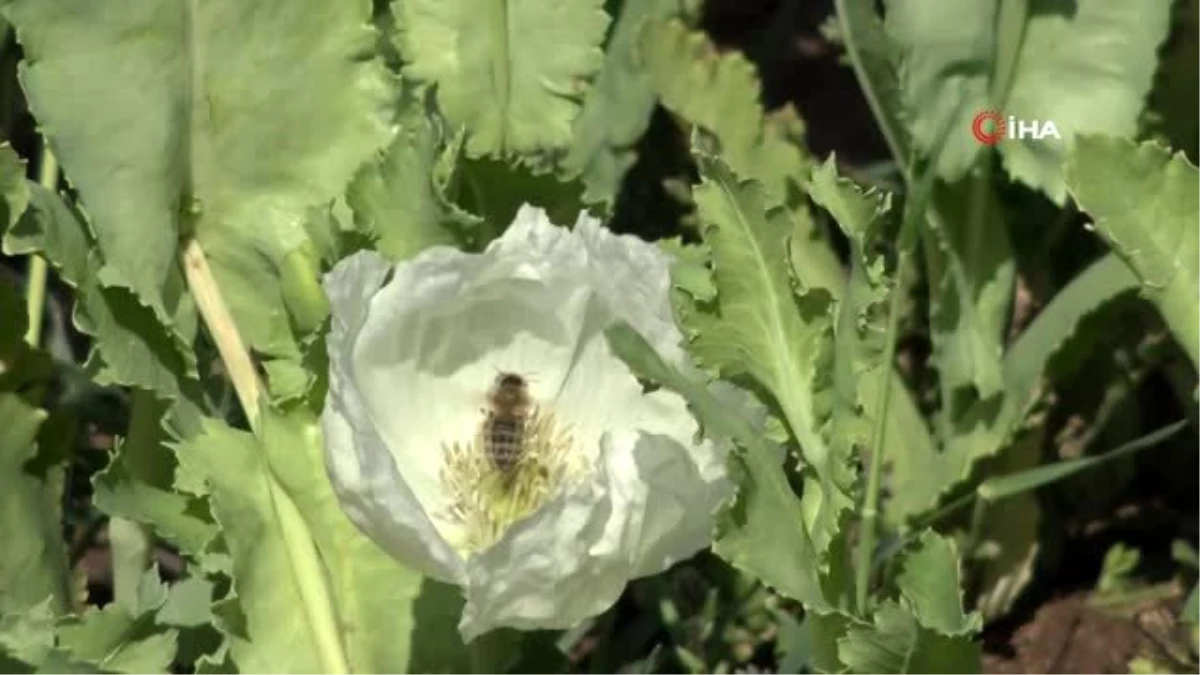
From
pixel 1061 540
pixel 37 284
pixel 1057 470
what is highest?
pixel 1057 470

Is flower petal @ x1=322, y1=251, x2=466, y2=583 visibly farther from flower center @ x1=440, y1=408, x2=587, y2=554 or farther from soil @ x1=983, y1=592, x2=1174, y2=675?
soil @ x1=983, y1=592, x2=1174, y2=675

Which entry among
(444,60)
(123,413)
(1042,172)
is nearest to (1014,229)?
(1042,172)

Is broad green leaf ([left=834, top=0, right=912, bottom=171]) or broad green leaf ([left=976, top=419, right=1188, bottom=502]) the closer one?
broad green leaf ([left=976, top=419, right=1188, bottom=502])

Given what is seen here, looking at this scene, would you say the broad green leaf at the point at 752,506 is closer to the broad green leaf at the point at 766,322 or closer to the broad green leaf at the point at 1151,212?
the broad green leaf at the point at 766,322

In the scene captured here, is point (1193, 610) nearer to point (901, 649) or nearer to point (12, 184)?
point (901, 649)

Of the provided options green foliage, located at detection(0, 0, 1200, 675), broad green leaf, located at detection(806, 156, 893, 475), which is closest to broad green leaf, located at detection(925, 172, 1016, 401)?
green foliage, located at detection(0, 0, 1200, 675)

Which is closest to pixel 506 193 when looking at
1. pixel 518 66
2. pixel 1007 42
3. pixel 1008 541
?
pixel 518 66
